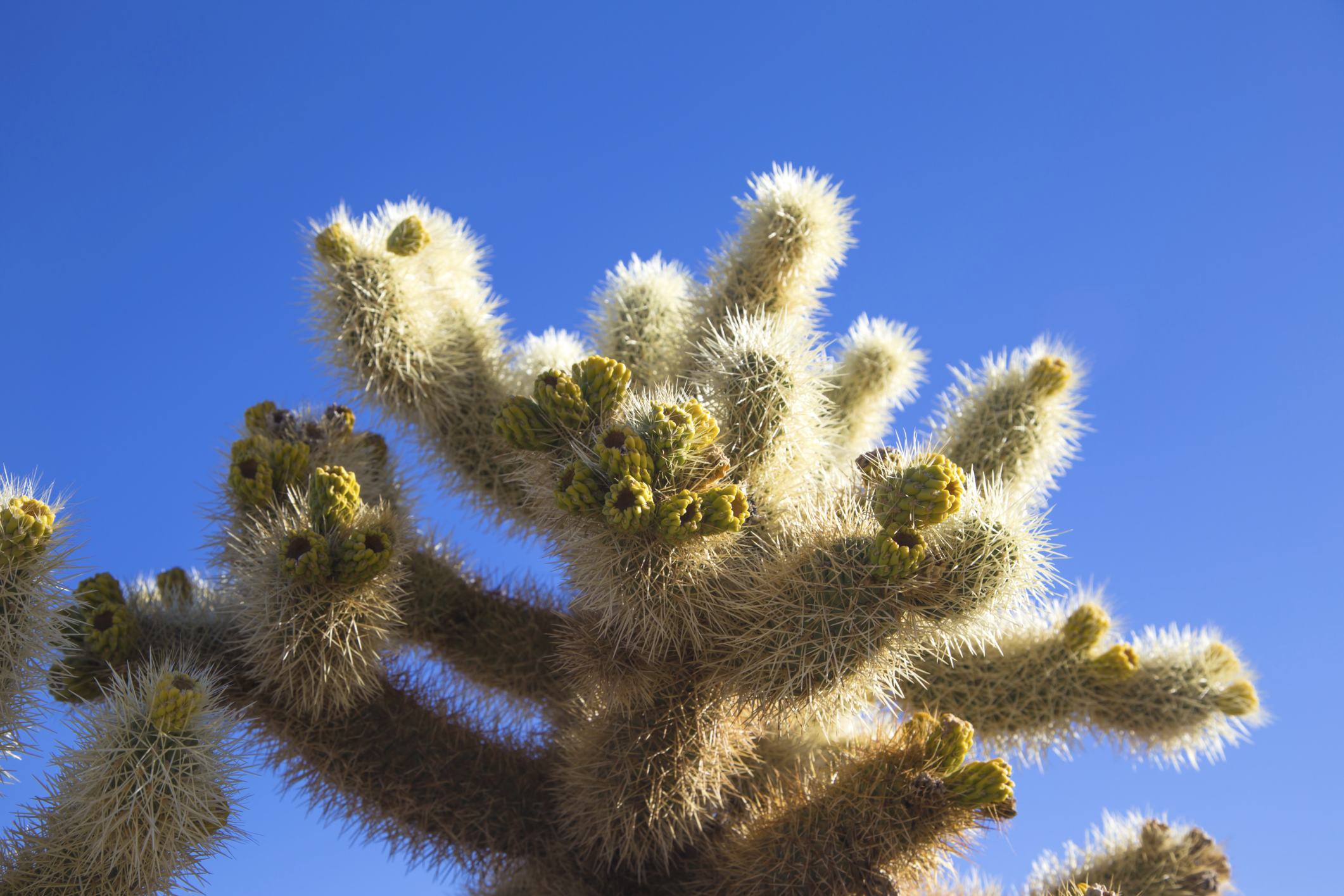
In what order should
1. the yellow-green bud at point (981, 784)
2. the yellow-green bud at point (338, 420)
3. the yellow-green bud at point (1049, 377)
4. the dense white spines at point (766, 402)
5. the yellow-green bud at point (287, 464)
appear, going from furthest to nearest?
the yellow-green bud at point (1049, 377), the yellow-green bud at point (338, 420), the yellow-green bud at point (287, 464), the dense white spines at point (766, 402), the yellow-green bud at point (981, 784)

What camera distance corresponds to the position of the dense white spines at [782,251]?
3.73 m

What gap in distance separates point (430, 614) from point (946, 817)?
2.25m

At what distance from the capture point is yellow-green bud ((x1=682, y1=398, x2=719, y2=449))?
2520 millimetres

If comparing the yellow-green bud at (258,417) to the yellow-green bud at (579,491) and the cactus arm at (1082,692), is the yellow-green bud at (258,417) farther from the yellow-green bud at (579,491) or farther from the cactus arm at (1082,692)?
the cactus arm at (1082,692)

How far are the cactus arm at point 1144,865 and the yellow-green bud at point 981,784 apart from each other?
A: 932 mm

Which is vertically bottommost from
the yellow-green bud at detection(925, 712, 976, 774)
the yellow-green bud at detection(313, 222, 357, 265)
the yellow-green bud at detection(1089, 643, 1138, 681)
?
the yellow-green bud at detection(925, 712, 976, 774)

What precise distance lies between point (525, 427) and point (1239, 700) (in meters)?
3.32

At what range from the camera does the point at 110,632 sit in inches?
124

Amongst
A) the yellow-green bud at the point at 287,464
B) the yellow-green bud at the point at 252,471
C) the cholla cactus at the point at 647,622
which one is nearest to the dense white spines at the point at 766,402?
the cholla cactus at the point at 647,622

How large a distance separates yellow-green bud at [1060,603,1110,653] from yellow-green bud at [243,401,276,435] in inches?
137

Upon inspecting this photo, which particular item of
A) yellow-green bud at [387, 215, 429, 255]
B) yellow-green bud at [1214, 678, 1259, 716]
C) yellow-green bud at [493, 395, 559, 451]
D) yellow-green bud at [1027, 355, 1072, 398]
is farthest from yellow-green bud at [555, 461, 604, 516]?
yellow-green bud at [1214, 678, 1259, 716]

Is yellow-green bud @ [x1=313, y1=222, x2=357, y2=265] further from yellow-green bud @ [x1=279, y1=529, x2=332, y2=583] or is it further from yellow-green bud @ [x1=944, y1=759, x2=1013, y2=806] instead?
yellow-green bud @ [x1=944, y1=759, x2=1013, y2=806]

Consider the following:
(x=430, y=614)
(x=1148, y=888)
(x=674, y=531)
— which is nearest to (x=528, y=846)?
(x=430, y=614)

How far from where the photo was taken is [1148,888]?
11.8 ft
